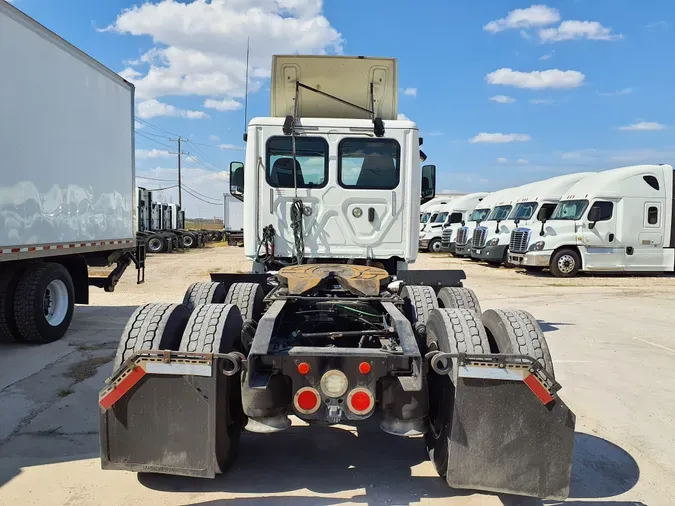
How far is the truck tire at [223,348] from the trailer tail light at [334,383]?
607 mm

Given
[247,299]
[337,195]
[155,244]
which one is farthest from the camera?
[155,244]

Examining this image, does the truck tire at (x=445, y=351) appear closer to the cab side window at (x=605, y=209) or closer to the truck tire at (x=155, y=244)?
the cab side window at (x=605, y=209)

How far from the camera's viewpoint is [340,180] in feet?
21.3

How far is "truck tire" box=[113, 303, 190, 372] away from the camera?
3.29 metres

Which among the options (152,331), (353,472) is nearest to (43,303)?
(152,331)

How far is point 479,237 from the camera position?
21.1m

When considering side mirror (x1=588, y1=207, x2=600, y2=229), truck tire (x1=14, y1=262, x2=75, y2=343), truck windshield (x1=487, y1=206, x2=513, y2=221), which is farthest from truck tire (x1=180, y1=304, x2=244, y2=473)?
truck windshield (x1=487, y1=206, x2=513, y2=221)

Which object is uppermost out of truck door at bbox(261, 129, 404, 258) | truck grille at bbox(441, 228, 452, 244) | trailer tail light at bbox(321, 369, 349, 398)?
truck door at bbox(261, 129, 404, 258)

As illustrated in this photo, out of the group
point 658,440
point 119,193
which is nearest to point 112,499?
point 658,440

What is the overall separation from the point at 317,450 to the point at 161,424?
1.35 m

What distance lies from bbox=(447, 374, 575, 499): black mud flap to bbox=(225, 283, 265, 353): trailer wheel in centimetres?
238

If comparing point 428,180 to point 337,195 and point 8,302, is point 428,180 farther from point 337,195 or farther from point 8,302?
point 8,302

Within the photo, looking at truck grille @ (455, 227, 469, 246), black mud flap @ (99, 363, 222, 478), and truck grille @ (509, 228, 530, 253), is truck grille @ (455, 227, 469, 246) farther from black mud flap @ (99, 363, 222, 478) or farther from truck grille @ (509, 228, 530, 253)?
black mud flap @ (99, 363, 222, 478)

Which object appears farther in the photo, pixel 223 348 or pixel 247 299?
pixel 247 299
